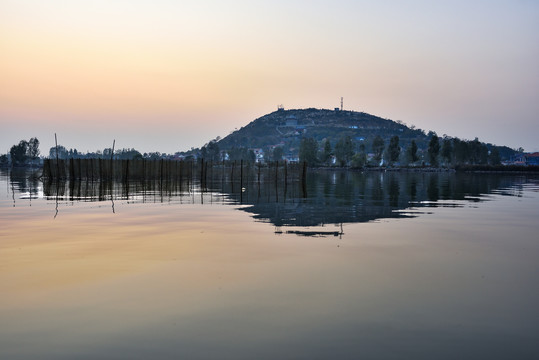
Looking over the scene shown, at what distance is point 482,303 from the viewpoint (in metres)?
9.88

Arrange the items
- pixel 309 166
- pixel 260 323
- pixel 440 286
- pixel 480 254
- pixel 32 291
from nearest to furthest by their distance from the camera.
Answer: pixel 260 323 → pixel 32 291 → pixel 440 286 → pixel 480 254 → pixel 309 166

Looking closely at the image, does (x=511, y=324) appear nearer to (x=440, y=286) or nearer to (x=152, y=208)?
(x=440, y=286)

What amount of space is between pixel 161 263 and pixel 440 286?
24.6 ft

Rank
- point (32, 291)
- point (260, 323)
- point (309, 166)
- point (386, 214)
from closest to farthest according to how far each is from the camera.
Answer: point (260, 323)
point (32, 291)
point (386, 214)
point (309, 166)

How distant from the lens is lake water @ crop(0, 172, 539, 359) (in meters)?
7.63

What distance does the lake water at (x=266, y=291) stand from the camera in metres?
7.63

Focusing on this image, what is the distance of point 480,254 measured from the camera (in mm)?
15156

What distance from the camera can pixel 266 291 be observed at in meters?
10.6

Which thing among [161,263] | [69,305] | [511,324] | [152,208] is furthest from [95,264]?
[152,208]

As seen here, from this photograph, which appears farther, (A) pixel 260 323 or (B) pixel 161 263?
(B) pixel 161 263

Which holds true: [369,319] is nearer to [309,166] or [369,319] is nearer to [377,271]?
[377,271]

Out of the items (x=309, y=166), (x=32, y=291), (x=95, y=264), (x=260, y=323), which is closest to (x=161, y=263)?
(x=95, y=264)

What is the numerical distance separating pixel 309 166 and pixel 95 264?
16139 centimetres

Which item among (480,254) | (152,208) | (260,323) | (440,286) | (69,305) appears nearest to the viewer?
→ (260,323)
